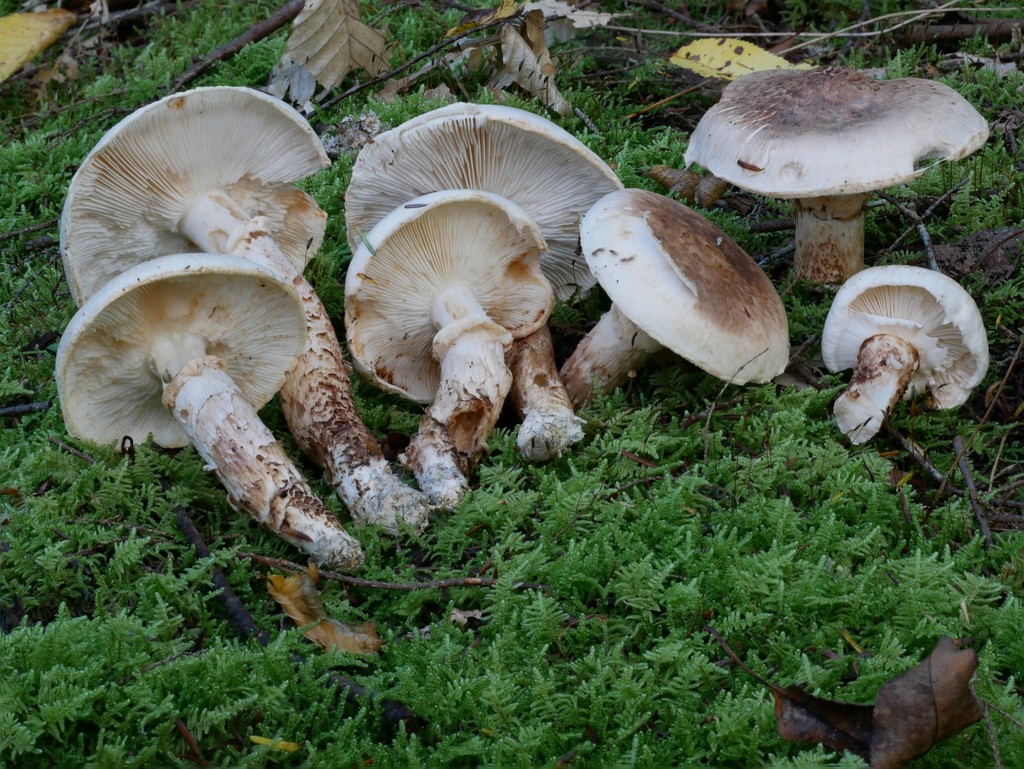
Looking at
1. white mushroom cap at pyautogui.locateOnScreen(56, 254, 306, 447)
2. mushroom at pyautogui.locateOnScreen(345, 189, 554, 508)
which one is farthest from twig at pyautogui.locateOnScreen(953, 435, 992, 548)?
white mushroom cap at pyautogui.locateOnScreen(56, 254, 306, 447)

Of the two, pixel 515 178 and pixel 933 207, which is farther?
pixel 933 207

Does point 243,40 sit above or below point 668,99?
above

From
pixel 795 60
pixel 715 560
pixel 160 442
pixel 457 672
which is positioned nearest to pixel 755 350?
pixel 715 560

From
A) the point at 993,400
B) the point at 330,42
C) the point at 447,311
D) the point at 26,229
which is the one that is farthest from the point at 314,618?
the point at 330,42

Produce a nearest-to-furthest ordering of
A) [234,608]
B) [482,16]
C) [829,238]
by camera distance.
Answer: [234,608], [829,238], [482,16]

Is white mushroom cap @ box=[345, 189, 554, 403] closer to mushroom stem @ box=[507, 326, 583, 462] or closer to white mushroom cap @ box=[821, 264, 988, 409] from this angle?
mushroom stem @ box=[507, 326, 583, 462]

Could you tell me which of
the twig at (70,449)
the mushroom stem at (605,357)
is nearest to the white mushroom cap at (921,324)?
the mushroom stem at (605,357)

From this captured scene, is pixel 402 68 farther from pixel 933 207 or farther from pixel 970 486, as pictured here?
pixel 970 486
